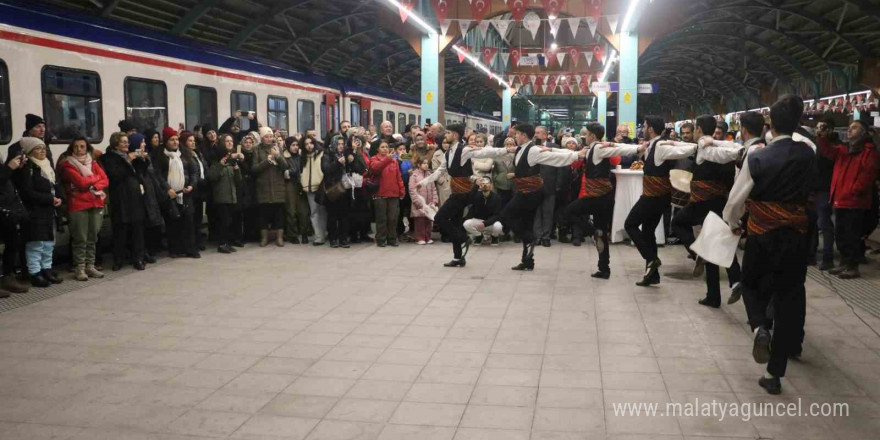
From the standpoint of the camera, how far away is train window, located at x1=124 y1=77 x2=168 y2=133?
31.4 feet

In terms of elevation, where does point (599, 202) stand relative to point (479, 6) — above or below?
below

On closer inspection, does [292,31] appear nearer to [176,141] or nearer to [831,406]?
[176,141]

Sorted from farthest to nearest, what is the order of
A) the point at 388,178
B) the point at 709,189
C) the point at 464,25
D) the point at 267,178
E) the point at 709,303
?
the point at 464,25 < the point at 388,178 < the point at 267,178 < the point at 709,189 < the point at 709,303

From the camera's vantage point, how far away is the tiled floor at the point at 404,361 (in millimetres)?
3730

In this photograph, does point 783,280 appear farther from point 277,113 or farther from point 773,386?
point 277,113

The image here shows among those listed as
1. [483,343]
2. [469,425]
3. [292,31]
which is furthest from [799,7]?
Answer: [469,425]

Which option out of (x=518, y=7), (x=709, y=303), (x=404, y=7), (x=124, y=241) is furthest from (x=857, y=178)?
(x=124, y=241)

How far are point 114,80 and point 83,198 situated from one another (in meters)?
2.41

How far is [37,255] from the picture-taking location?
7.13m

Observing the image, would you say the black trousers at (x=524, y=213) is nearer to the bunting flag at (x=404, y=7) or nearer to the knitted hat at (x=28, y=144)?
the knitted hat at (x=28, y=144)

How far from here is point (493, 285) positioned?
7.36 metres

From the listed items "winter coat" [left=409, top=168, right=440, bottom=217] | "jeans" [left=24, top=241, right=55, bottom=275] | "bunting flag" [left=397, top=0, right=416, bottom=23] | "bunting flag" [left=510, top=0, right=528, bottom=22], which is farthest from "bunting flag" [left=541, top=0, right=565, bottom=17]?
"jeans" [left=24, top=241, right=55, bottom=275]

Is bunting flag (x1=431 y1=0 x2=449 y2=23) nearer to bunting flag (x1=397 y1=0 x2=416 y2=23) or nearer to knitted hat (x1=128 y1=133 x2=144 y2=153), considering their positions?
bunting flag (x1=397 y1=0 x2=416 y2=23)

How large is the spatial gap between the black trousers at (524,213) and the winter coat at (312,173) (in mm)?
3049
